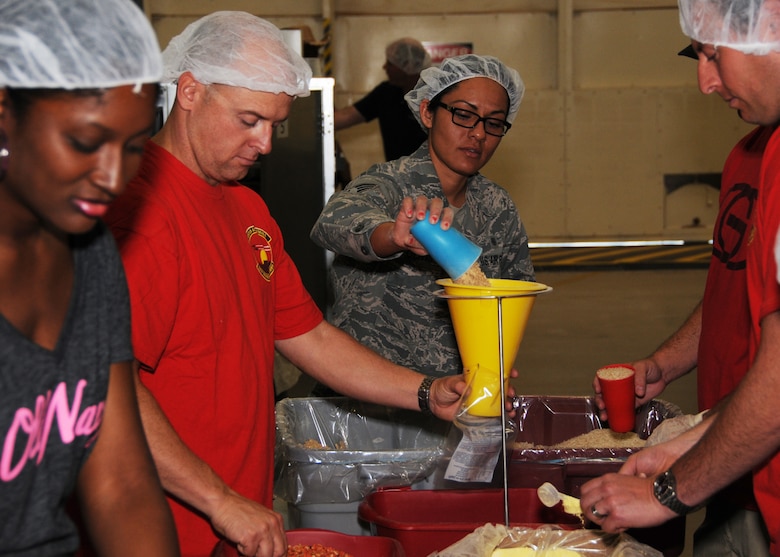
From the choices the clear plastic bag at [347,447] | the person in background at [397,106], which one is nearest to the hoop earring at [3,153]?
the clear plastic bag at [347,447]

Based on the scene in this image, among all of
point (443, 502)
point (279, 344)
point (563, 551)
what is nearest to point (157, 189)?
point (279, 344)

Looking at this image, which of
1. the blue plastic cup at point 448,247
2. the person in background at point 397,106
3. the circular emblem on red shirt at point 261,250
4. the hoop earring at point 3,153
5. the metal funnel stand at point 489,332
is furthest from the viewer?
the person in background at point 397,106

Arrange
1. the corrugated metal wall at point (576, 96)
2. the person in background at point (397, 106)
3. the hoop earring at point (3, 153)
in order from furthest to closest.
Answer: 1. the corrugated metal wall at point (576, 96)
2. the person in background at point (397, 106)
3. the hoop earring at point (3, 153)

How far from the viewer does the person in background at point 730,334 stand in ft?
7.50

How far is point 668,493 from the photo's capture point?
1700 mm

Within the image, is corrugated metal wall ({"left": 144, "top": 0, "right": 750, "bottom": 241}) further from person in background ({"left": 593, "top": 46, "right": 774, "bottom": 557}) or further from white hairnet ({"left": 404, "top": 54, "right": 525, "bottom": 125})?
person in background ({"left": 593, "top": 46, "right": 774, "bottom": 557})

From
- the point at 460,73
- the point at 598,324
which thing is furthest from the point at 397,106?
the point at 460,73

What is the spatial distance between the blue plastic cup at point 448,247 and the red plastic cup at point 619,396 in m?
0.59

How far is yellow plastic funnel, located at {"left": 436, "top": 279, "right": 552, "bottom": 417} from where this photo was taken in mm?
1711

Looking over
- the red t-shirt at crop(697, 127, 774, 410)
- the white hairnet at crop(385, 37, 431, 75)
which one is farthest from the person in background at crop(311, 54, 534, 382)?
the white hairnet at crop(385, 37, 431, 75)

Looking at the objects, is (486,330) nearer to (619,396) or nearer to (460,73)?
(619,396)

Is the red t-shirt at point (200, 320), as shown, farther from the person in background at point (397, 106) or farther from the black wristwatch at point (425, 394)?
the person in background at point (397, 106)

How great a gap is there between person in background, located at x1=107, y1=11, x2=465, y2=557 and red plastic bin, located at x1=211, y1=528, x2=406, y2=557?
106 millimetres

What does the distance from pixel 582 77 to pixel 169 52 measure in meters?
9.28
